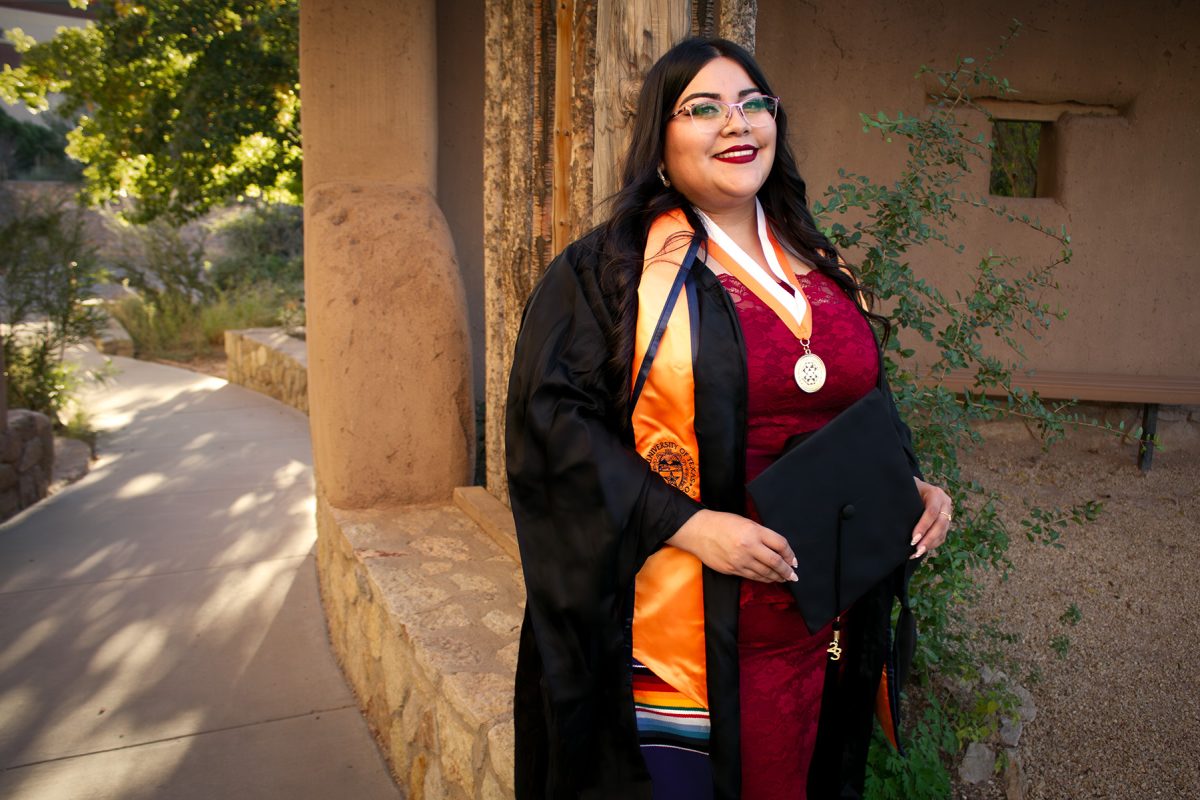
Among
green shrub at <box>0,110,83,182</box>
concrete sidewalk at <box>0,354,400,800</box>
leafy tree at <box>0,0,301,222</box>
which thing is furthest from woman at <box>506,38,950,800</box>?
green shrub at <box>0,110,83,182</box>

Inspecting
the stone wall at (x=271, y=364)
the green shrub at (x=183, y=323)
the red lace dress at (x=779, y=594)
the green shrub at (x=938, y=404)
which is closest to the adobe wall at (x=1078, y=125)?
the green shrub at (x=938, y=404)

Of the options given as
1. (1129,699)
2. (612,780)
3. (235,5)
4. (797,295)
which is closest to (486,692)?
(612,780)

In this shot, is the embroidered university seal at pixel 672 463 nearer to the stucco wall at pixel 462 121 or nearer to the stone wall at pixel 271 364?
the stucco wall at pixel 462 121

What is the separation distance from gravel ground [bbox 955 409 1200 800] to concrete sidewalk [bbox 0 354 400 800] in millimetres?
2212

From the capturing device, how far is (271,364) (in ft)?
32.8

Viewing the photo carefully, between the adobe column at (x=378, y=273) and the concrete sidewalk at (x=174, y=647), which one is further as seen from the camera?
the adobe column at (x=378, y=273)

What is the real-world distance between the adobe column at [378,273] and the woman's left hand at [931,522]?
8.46 ft

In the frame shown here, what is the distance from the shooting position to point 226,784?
129 inches

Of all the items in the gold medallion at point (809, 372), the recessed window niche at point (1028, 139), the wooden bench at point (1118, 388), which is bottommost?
the wooden bench at point (1118, 388)

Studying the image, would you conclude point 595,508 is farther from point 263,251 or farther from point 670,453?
point 263,251

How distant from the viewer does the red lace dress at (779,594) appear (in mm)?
1753

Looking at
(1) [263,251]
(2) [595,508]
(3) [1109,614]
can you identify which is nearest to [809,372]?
(2) [595,508]

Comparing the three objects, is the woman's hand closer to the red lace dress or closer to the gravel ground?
the red lace dress

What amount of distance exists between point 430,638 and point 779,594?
1.45m
